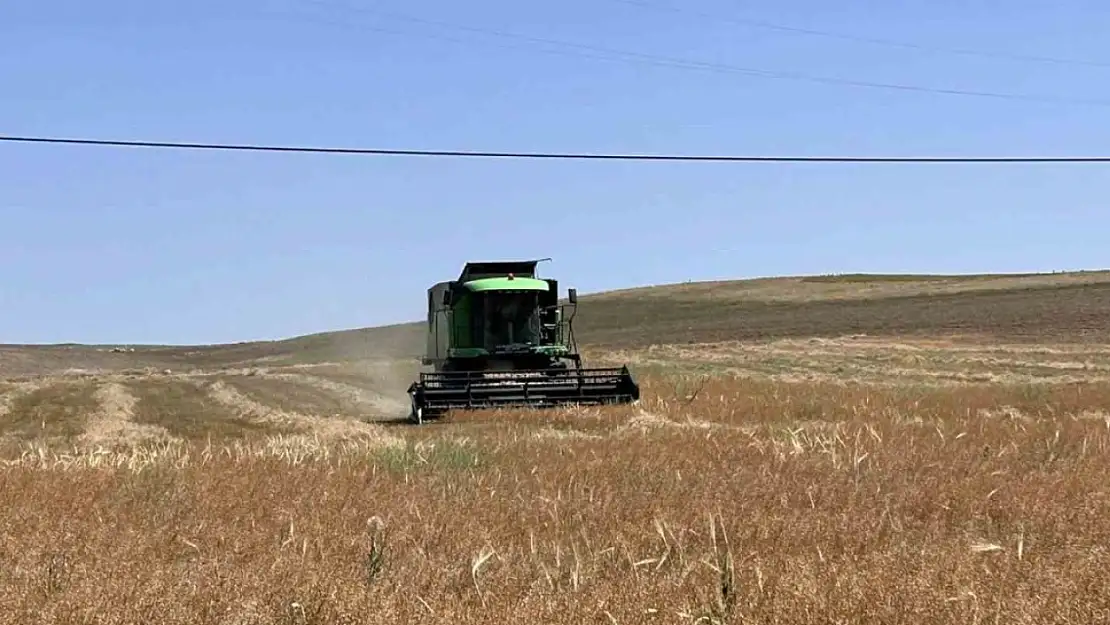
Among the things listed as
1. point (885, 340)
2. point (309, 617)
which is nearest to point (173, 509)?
point (309, 617)

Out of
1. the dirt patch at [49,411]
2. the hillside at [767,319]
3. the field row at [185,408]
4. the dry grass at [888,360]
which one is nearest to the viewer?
the field row at [185,408]

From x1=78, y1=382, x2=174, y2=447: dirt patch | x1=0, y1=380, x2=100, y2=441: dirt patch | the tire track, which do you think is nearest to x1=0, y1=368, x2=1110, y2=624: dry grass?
the tire track

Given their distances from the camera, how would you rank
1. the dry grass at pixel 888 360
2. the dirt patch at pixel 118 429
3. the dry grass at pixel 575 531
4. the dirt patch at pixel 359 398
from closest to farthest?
the dry grass at pixel 575 531, the dirt patch at pixel 118 429, the dirt patch at pixel 359 398, the dry grass at pixel 888 360

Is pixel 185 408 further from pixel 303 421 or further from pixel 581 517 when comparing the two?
pixel 581 517

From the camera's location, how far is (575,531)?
7883mm

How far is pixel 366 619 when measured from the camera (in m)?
5.32

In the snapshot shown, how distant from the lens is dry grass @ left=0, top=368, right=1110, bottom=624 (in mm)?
5559

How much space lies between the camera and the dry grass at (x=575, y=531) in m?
5.56

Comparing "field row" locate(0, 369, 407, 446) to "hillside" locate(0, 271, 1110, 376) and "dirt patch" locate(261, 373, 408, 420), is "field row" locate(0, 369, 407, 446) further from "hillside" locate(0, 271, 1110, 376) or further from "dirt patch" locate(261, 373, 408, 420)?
"hillside" locate(0, 271, 1110, 376)

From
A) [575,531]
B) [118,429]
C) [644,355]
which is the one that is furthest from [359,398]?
[575,531]

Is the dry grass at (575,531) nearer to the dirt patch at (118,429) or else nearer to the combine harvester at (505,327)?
the dirt patch at (118,429)

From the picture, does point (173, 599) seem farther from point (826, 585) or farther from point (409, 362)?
point (409, 362)

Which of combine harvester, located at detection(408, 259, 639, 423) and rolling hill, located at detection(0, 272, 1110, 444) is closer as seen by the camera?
rolling hill, located at detection(0, 272, 1110, 444)

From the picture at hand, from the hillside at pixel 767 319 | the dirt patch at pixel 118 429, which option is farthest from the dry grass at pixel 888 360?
the dirt patch at pixel 118 429
